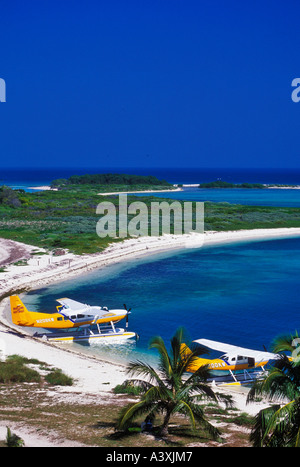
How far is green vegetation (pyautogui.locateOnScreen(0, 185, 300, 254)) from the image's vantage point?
6869 cm

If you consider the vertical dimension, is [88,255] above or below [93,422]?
above

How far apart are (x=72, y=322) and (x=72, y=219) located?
58.7m

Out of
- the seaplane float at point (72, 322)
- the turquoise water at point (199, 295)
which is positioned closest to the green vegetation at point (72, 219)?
the turquoise water at point (199, 295)

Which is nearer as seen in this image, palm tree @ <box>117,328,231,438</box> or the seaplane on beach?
palm tree @ <box>117,328,231,438</box>

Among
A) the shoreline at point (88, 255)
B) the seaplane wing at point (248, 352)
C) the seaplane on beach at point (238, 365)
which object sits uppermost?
the shoreline at point (88, 255)

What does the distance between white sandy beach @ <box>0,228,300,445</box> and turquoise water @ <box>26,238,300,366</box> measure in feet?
7.16

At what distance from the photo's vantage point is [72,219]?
91188 millimetres

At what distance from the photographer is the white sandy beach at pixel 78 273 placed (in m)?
23.7

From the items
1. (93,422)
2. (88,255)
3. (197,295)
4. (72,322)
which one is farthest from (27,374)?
(88,255)

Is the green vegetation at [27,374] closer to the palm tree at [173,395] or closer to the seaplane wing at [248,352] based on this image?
the palm tree at [173,395]

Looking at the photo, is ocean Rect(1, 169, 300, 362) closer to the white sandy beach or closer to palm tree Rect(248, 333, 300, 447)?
the white sandy beach

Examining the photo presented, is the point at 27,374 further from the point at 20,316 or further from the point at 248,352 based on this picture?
the point at 248,352

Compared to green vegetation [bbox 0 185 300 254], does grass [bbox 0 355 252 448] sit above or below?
below

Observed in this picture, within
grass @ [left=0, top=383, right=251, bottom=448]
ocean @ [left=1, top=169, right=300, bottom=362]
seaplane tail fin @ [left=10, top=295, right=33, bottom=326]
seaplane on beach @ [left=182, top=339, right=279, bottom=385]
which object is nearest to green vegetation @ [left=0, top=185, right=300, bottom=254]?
ocean @ [left=1, top=169, right=300, bottom=362]
